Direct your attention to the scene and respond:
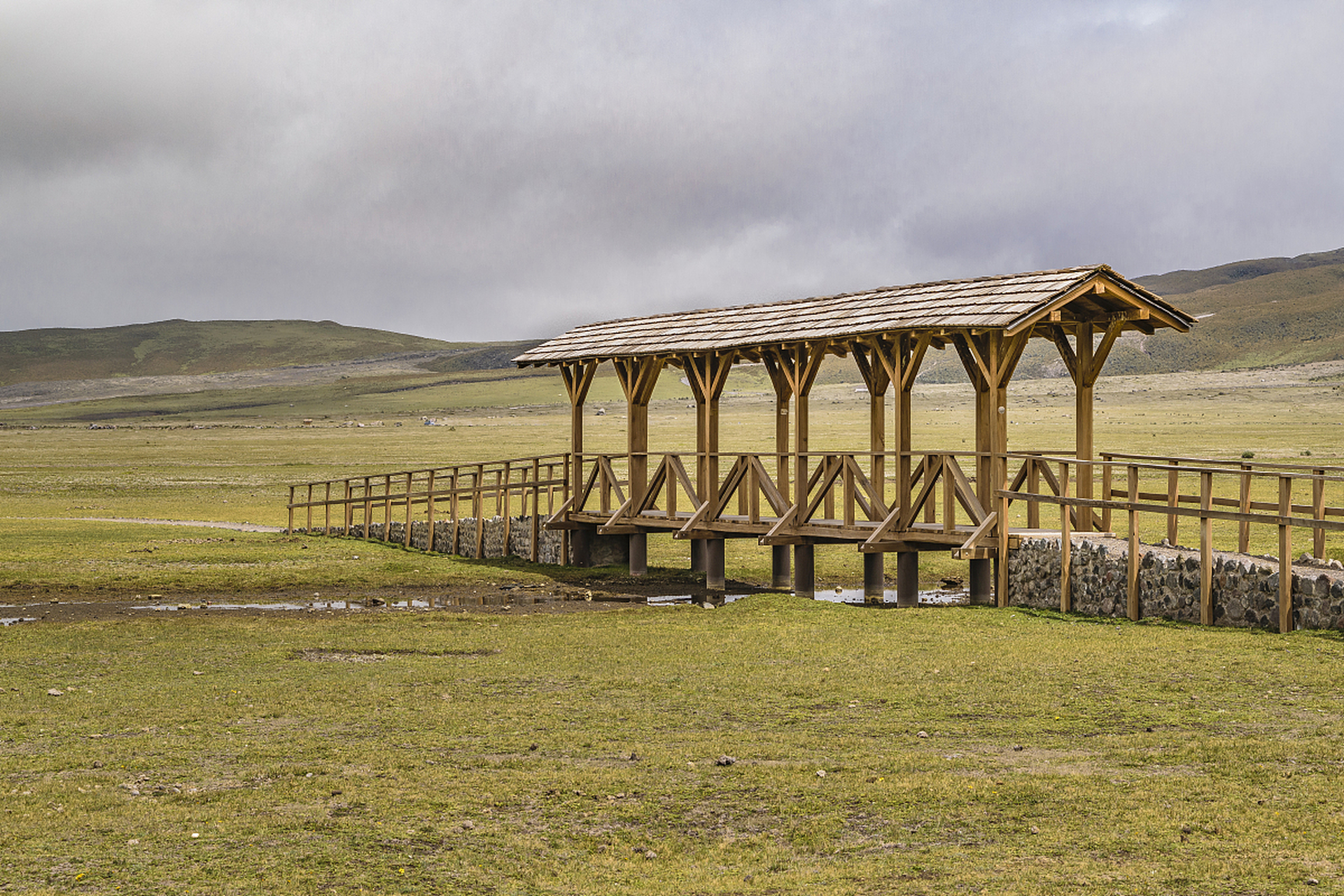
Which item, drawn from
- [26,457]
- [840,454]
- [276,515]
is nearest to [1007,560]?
[840,454]

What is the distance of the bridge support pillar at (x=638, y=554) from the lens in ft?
89.6

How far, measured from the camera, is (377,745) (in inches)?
407

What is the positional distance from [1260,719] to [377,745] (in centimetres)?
682

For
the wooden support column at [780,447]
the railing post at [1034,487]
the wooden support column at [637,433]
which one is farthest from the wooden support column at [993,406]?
the wooden support column at [637,433]

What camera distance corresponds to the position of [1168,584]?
1614 cm

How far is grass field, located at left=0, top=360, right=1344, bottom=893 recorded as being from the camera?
7.30 meters

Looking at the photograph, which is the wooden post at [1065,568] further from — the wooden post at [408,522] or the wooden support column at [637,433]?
the wooden post at [408,522]

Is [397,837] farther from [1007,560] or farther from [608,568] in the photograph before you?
[608,568]

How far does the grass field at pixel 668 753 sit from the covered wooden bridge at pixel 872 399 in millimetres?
2609

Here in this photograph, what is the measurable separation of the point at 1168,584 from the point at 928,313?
5596 mm

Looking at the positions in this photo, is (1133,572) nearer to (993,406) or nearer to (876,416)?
(993,406)

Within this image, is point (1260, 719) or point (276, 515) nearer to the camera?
point (1260, 719)

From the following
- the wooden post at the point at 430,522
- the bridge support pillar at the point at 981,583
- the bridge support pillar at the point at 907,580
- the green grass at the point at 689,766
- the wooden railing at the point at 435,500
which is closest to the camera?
the green grass at the point at 689,766

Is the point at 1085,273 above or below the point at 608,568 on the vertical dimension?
above
